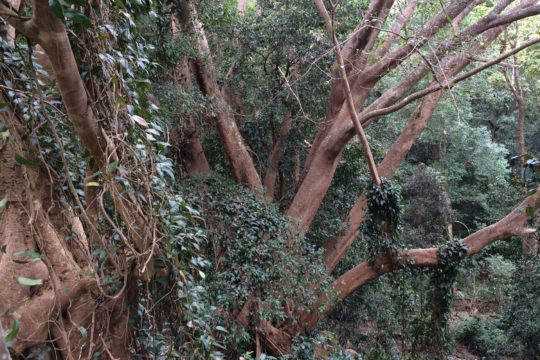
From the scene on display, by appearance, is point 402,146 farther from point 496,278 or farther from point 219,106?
point 496,278

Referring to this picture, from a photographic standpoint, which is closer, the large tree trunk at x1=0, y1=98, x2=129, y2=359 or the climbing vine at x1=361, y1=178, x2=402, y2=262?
the large tree trunk at x1=0, y1=98, x2=129, y2=359

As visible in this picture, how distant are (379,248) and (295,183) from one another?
254 centimetres

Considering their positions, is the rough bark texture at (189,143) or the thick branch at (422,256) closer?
the thick branch at (422,256)

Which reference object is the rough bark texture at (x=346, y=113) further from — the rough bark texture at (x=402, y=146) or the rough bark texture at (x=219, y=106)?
the rough bark texture at (x=219, y=106)

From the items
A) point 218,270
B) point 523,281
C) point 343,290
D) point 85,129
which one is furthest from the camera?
point 523,281

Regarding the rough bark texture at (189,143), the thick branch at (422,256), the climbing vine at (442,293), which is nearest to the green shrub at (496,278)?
the climbing vine at (442,293)

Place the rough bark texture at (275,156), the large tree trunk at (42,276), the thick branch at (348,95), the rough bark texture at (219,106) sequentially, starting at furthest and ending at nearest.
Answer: the rough bark texture at (275,156), the rough bark texture at (219,106), the thick branch at (348,95), the large tree trunk at (42,276)

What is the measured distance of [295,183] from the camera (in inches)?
316

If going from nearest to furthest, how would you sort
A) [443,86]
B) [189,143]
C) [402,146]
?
[443,86] < [189,143] < [402,146]

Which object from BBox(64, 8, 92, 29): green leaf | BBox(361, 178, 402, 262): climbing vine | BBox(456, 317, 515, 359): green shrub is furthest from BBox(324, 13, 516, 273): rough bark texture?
BBox(64, 8, 92, 29): green leaf

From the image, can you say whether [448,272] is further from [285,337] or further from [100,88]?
[100,88]

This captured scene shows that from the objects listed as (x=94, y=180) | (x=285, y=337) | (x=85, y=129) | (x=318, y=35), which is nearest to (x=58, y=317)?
(x=94, y=180)

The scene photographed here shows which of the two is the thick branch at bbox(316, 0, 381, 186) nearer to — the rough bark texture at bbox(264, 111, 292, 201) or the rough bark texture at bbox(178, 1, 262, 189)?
the rough bark texture at bbox(178, 1, 262, 189)

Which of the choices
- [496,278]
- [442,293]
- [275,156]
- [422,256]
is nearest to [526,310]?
[442,293]
